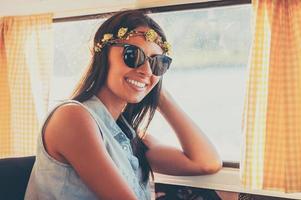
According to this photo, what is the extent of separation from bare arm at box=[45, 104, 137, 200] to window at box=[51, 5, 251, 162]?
2.94 ft

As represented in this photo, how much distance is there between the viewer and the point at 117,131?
122cm

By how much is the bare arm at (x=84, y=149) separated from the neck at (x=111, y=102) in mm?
183

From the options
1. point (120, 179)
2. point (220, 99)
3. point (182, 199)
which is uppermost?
point (220, 99)

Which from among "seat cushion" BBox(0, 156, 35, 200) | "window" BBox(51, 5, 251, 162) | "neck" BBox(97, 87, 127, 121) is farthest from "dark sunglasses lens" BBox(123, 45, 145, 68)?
"window" BBox(51, 5, 251, 162)

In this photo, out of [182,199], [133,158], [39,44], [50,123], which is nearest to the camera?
Answer: [50,123]

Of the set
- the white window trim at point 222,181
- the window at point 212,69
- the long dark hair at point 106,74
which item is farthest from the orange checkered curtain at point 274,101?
the long dark hair at point 106,74

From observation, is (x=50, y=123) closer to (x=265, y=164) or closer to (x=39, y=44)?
(x=265, y=164)

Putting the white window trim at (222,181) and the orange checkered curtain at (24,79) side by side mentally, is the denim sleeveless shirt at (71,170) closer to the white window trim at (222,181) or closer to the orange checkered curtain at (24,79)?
the white window trim at (222,181)

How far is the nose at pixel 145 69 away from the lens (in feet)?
3.81

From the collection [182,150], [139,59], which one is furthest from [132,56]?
[182,150]

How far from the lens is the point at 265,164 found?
1507 millimetres

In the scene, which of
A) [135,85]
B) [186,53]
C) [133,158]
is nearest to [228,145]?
[186,53]

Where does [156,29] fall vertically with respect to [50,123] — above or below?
above

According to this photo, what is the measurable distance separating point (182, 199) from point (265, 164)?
A: 52cm
